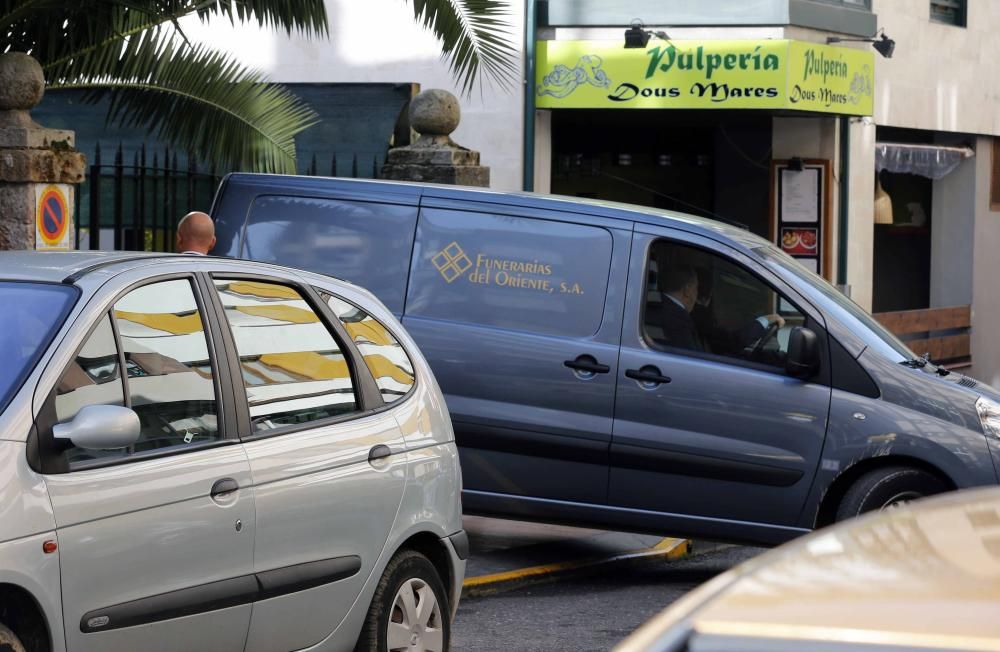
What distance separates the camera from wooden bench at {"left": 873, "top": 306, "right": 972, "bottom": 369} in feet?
65.0

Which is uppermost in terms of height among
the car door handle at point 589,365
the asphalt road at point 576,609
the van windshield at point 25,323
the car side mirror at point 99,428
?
the van windshield at point 25,323

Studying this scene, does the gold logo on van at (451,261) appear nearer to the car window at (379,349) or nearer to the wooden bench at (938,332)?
the car window at (379,349)

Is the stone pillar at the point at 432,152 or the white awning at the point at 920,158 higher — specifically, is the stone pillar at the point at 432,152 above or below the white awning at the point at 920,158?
below

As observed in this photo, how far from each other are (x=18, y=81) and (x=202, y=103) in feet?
7.38

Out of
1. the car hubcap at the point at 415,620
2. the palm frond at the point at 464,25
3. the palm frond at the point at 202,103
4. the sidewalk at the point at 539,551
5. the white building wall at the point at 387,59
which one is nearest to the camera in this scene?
the car hubcap at the point at 415,620

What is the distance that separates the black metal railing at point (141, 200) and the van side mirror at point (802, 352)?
479cm

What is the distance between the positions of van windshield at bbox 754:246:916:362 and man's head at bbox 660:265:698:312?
0.39 m

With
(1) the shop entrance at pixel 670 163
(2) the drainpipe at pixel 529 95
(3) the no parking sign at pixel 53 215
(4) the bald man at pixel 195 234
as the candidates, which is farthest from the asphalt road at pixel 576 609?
(1) the shop entrance at pixel 670 163

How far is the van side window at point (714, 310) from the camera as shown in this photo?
815 cm

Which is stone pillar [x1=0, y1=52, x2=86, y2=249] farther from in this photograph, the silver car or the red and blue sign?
the silver car

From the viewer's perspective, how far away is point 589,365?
811cm

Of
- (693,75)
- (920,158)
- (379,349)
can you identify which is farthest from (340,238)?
(920,158)

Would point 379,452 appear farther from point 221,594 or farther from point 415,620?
point 221,594

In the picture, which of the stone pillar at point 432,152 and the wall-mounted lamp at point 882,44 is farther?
the wall-mounted lamp at point 882,44
